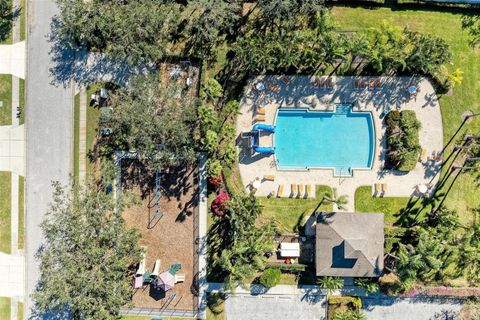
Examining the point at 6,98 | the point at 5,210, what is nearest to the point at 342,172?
the point at 5,210

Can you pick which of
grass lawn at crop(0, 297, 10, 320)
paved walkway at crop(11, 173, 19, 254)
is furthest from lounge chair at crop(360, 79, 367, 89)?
grass lawn at crop(0, 297, 10, 320)

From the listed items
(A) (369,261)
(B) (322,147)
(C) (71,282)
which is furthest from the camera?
(B) (322,147)

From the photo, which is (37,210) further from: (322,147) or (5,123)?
(322,147)

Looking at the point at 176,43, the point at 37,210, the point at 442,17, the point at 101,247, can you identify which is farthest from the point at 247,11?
the point at 37,210

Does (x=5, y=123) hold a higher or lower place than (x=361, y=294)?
higher

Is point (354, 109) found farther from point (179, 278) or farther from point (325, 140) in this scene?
point (179, 278)

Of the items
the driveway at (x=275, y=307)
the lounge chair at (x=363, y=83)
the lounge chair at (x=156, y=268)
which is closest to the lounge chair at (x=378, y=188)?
the lounge chair at (x=363, y=83)
